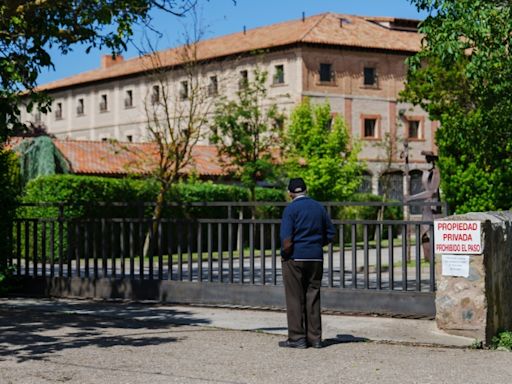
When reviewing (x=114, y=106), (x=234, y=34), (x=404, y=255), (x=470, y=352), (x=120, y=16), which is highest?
(x=234, y=34)

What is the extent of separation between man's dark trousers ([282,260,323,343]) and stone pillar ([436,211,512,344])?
4.94 ft

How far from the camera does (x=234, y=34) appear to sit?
7175cm

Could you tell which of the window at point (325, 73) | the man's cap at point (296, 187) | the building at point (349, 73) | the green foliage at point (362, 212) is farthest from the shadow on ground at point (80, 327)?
the window at point (325, 73)

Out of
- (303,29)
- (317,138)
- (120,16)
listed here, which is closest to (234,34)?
(303,29)

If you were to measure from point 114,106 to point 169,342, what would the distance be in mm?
65564

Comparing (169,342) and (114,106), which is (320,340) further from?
(114,106)

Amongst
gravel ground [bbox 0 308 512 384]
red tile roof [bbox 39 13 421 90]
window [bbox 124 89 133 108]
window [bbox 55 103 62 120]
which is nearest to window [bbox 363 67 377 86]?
red tile roof [bbox 39 13 421 90]

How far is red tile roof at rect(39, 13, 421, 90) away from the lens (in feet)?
205

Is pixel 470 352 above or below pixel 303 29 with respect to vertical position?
below

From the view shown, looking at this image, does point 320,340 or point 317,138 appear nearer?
point 320,340

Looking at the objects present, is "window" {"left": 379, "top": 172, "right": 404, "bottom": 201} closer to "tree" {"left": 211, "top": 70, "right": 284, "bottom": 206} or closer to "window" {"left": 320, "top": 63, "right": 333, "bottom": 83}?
"window" {"left": 320, "top": 63, "right": 333, "bottom": 83}

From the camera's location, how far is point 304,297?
34.1 feet

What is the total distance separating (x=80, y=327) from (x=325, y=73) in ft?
171

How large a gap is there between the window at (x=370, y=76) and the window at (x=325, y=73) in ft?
9.00
